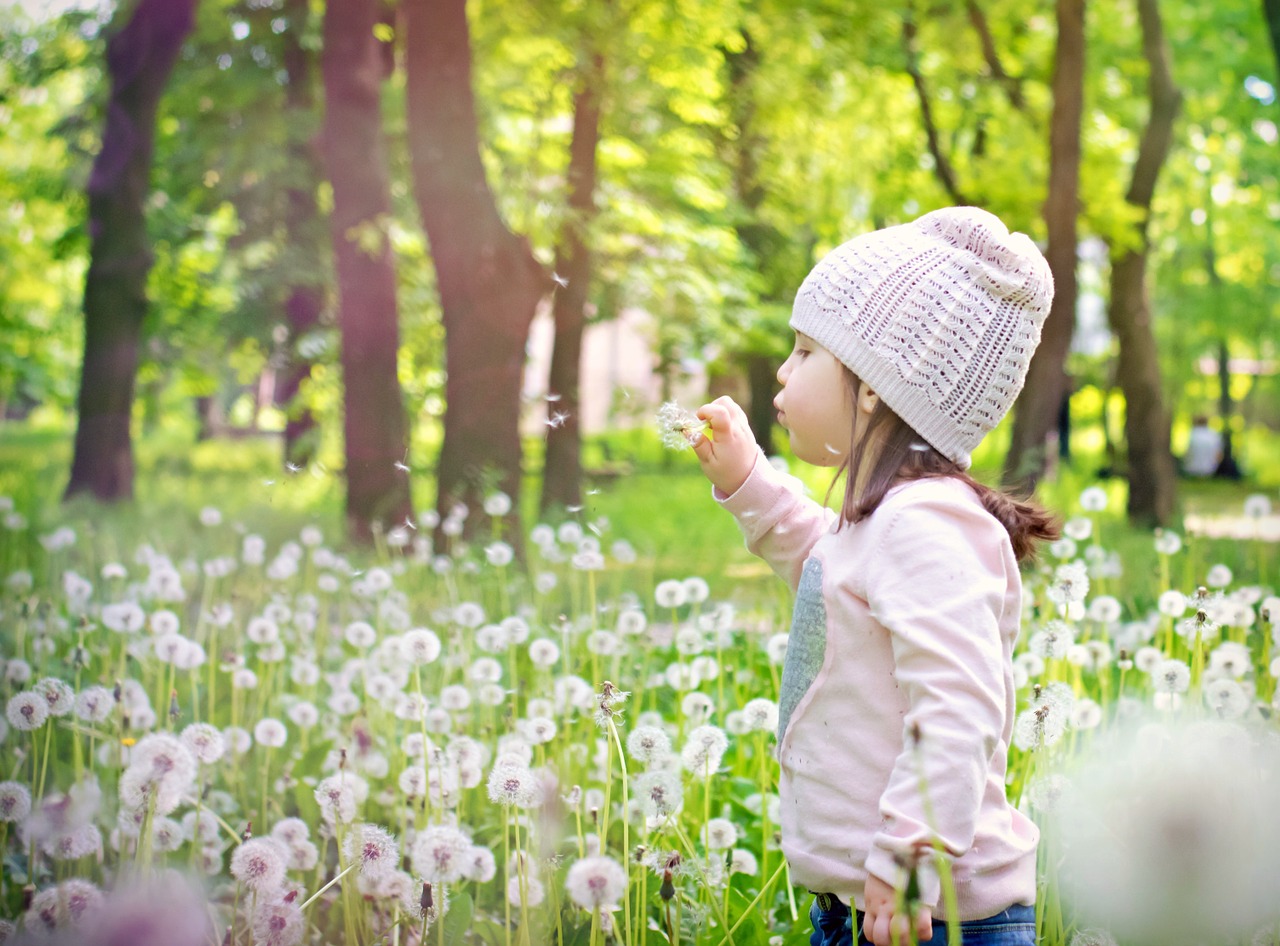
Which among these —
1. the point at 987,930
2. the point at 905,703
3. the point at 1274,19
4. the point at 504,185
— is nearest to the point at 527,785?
the point at 905,703

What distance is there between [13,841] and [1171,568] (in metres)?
4.10

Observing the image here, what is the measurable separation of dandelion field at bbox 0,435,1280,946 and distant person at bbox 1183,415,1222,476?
14.1m

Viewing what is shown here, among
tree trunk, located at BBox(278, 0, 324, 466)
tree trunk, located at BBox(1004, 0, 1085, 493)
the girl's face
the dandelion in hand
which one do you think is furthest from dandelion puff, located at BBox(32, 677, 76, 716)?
tree trunk, located at BBox(278, 0, 324, 466)

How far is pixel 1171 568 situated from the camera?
462 cm

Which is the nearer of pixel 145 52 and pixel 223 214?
pixel 145 52

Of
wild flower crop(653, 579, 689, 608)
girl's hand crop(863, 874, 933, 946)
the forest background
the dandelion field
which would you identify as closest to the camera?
girl's hand crop(863, 874, 933, 946)

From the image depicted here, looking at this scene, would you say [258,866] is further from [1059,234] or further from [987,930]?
[1059,234]

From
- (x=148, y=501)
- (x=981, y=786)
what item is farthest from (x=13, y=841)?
(x=148, y=501)

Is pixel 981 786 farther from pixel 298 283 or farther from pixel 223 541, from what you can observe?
pixel 298 283

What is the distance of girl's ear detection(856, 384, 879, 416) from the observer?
1.62 meters

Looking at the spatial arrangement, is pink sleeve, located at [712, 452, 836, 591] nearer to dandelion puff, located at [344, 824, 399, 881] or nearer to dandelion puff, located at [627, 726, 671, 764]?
dandelion puff, located at [627, 726, 671, 764]

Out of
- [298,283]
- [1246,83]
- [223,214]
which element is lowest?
[298,283]

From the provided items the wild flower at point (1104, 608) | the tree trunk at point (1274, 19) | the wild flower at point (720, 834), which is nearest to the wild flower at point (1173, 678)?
the wild flower at point (1104, 608)

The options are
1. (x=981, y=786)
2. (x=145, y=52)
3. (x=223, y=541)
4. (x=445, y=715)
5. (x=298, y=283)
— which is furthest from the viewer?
(x=298, y=283)
